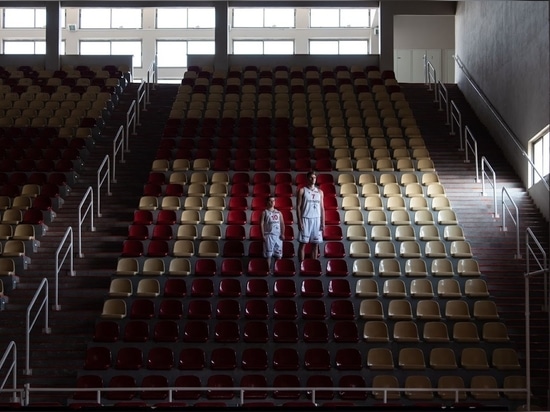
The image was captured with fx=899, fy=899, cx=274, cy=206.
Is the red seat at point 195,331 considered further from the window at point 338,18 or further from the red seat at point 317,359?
the window at point 338,18

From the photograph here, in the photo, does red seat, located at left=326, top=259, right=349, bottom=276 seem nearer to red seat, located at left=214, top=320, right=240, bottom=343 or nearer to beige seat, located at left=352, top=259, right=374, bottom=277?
beige seat, located at left=352, top=259, right=374, bottom=277

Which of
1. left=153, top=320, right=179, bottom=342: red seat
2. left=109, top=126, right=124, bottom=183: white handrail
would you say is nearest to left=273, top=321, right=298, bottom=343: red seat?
left=153, top=320, right=179, bottom=342: red seat

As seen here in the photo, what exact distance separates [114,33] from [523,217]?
73.4ft

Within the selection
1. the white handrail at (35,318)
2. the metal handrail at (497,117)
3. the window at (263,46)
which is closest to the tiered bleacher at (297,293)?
the white handrail at (35,318)

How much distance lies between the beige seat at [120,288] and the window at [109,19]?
74.2 ft

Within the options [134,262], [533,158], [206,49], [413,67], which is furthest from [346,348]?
[206,49]

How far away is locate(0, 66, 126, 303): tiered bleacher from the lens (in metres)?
16.2

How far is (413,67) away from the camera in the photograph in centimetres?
3105

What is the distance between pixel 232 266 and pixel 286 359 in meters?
2.50

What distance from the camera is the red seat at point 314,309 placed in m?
13.9

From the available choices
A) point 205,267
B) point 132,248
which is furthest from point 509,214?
point 132,248

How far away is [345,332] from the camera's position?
44.5ft

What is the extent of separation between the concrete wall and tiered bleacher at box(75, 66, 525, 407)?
6.72 feet

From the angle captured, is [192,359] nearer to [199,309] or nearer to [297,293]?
[199,309]
